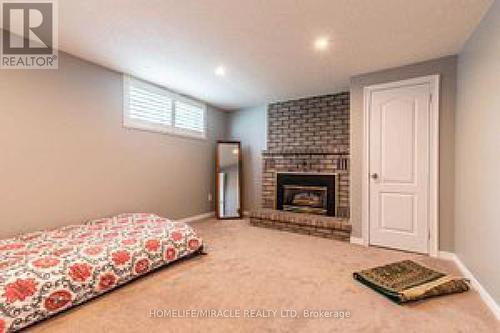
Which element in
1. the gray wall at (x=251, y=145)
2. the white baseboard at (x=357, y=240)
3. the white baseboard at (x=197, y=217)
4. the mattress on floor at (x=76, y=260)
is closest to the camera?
the mattress on floor at (x=76, y=260)

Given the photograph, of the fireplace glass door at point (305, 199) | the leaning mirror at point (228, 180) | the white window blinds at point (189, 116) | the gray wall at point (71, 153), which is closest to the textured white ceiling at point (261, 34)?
the gray wall at point (71, 153)

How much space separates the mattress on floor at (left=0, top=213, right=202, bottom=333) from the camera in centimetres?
154

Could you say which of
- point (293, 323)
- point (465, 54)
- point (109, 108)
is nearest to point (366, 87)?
point (465, 54)

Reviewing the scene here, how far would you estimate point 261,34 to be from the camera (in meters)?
2.32

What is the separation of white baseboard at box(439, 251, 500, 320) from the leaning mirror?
331cm

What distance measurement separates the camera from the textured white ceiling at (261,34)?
1.93 metres

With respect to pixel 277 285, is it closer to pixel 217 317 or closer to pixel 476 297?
pixel 217 317

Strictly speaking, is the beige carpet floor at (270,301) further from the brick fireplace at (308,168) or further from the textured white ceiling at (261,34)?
the textured white ceiling at (261,34)

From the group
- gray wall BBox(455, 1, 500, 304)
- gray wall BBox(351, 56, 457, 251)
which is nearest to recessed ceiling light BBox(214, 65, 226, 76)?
gray wall BBox(351, 56, 457, 251)

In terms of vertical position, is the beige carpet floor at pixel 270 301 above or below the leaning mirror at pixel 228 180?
below

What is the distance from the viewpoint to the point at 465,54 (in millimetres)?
2443

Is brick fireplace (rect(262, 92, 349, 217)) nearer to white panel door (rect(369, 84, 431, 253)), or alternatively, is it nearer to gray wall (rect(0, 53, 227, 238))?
white panel door (rect(369, 84, 431, 253))

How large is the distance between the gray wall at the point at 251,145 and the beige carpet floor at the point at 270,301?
220cm

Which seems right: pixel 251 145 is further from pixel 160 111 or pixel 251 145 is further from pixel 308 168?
pixel 160 111
